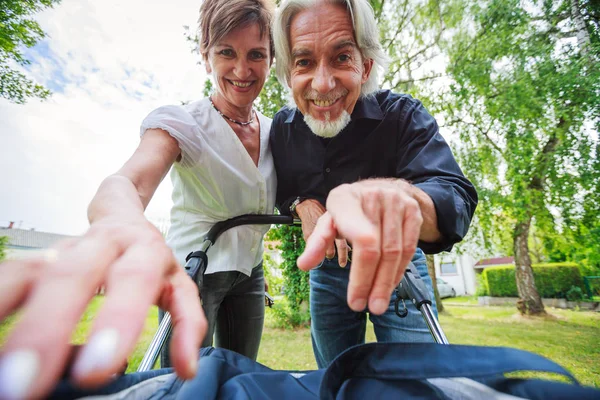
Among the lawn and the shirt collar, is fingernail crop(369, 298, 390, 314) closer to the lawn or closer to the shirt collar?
the shirt collar

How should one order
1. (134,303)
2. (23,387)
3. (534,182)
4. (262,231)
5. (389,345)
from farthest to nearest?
(534,182) < (262,231) < (389,345) < (134,303) < (23,387)

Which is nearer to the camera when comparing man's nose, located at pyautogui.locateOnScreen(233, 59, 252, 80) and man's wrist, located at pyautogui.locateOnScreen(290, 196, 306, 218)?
man's nose, located at pyautogui.locateOnScreen(233, 59, 252, 80)

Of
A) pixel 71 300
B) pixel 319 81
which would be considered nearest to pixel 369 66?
pixel 319 81

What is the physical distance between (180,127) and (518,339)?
8.04m

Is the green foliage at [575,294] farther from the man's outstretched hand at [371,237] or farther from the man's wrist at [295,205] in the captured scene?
the man's outstretched hand at [371,237]

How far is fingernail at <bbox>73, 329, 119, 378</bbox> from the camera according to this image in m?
0.31

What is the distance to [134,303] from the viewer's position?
1.24 feet

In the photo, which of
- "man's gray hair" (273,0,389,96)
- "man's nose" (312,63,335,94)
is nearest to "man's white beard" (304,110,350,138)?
"man's nose" (312,63,335,94)

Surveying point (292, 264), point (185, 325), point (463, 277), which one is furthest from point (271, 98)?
point (463, 277)

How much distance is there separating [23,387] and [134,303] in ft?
0.39

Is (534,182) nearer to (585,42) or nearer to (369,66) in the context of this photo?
(585,42)

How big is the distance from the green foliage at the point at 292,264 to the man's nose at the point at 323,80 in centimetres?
490

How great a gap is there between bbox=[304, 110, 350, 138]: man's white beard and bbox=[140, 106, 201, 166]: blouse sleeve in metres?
0.68

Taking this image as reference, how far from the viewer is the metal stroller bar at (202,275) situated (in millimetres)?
949
